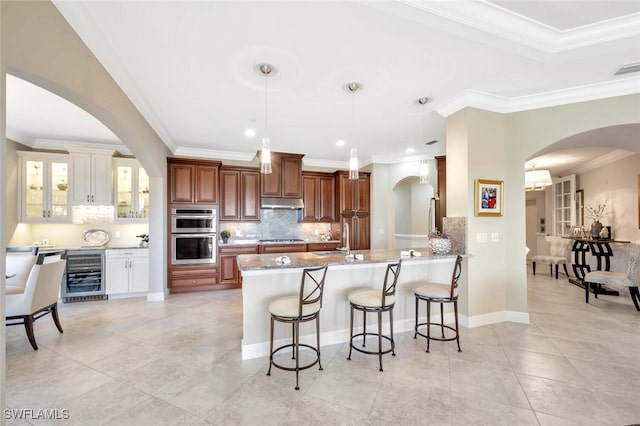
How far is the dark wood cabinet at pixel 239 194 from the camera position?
218 inches

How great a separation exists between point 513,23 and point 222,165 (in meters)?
4.98

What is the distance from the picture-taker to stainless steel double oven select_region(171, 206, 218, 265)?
5086 mm

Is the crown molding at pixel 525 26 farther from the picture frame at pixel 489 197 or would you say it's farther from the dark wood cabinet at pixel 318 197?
the dark wood cabinet at pixel 318 197

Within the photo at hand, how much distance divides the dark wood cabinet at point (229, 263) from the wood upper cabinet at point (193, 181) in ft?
3.31

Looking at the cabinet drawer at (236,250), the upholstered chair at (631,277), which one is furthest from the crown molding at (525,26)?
the cabinet drawer at (236,250)

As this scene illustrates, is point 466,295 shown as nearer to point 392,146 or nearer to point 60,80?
Result: point 392,146

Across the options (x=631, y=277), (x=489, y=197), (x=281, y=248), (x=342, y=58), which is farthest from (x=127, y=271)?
(x=631, y=277)

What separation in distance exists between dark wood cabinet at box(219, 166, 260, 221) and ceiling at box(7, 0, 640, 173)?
155 cm

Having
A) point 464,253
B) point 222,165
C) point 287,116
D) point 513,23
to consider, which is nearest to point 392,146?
point 287,116

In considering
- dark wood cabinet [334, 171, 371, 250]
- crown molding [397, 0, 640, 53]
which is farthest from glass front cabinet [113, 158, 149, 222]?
crown molding [397, 0, 640, 53]

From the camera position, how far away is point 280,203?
229 inches

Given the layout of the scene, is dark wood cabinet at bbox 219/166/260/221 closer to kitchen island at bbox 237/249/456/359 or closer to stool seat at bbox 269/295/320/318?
kitchen island at bbox 237/249/456/359

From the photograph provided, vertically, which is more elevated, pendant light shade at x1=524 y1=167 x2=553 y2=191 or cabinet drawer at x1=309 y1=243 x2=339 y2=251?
pendant light shade at x1=524 y1=167 x2=553 y2=191

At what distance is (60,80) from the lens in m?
1.85
